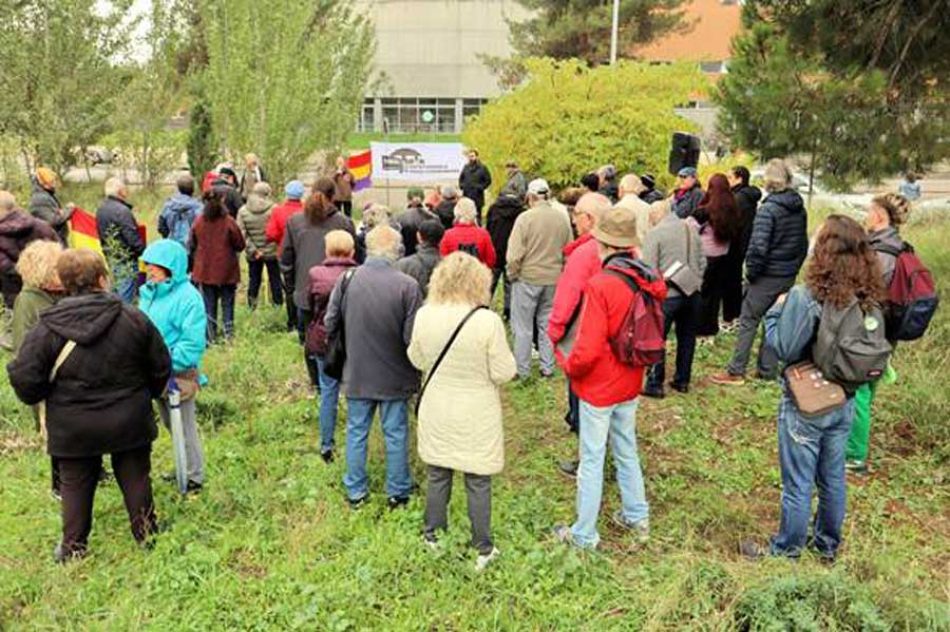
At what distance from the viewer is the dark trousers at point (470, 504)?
3857mm

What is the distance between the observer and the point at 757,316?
6.54m

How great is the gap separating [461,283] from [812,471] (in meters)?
2.01

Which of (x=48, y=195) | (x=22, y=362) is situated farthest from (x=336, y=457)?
(x=48, y=195)

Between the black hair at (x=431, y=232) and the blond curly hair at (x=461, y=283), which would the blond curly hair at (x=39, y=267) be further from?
the black hair at (x=431, y=232)

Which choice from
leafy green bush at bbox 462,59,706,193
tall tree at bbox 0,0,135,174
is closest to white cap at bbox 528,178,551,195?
leafy green bush at bbox 462,59,706,193

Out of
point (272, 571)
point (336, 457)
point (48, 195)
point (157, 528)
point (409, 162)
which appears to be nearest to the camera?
point (272, 571)

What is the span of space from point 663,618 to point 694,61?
12.0 m

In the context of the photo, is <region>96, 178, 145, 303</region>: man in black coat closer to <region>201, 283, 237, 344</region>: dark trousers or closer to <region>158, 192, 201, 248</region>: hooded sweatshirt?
<region>158, 192, 201, 248</region>: hooded sweatshirt

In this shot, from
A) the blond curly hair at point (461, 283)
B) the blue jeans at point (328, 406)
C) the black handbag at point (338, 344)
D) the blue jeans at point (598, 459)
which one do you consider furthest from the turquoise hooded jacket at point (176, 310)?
the blue jeans at point (598, 459)

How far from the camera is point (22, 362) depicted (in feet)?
11.8

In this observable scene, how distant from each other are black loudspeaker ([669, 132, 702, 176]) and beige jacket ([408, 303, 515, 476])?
689 cm

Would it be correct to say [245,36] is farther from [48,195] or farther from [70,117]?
[48,195]

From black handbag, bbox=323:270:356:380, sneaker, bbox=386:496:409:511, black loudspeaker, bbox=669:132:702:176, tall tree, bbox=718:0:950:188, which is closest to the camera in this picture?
black handbag, bbox=323:270:356:380

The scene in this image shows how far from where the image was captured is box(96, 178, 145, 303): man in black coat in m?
7.57
